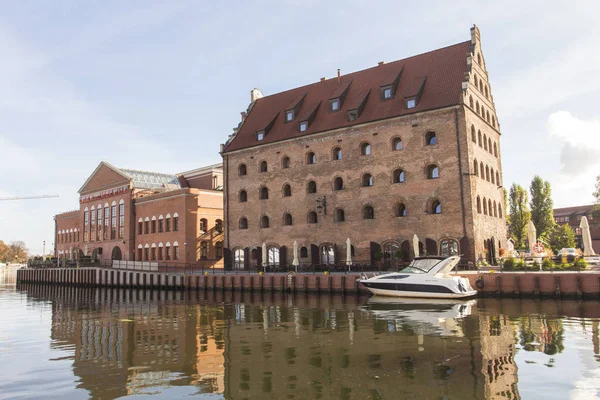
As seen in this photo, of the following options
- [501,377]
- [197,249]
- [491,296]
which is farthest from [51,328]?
[197,249]

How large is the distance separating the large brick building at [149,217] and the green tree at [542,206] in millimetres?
40041

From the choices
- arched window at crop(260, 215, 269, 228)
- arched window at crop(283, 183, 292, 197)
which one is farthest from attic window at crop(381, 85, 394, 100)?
arched window at crop(260, 215, 269, 228)

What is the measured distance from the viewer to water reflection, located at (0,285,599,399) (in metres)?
11.5

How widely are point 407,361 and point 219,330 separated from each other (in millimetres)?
9115

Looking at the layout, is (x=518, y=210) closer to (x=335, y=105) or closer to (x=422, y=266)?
(x=335, y=105)

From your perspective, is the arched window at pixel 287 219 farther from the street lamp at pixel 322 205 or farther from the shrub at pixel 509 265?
the shrub at pixel 509 265

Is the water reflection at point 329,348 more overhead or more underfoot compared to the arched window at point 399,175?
more underfoot

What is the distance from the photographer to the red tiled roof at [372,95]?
3897 cm

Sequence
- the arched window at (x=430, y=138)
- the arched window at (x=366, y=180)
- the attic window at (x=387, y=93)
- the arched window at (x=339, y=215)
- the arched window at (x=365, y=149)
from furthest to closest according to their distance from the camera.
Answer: the arched window at (x=339, y=215), the attic window at (x=387, y=93), the arched window at (x=365, y=149), the arched window at (x=366, y=180), the arched window at (x=430, y=138)

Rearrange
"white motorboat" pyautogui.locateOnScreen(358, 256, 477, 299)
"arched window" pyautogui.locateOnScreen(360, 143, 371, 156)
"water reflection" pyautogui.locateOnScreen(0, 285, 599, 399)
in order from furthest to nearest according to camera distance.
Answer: "arched window" pyautogui.locateOnScreen(360, 143, 371, 156), "white motorboat" pyautogui.locateOnScreen(358, 256, 477, 299), "water reflection" pyautogui.locateOnScreen(0, 285, 599, 399)

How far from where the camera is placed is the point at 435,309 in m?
24.8

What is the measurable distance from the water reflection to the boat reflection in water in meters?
0.05

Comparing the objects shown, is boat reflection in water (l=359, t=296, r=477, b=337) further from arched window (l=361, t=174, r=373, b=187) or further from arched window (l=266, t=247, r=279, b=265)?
arched window (l=266, t=247, r=279, b=265)

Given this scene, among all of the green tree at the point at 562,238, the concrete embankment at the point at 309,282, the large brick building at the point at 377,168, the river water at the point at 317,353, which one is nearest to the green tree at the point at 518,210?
the green tree at the point at 562,238
